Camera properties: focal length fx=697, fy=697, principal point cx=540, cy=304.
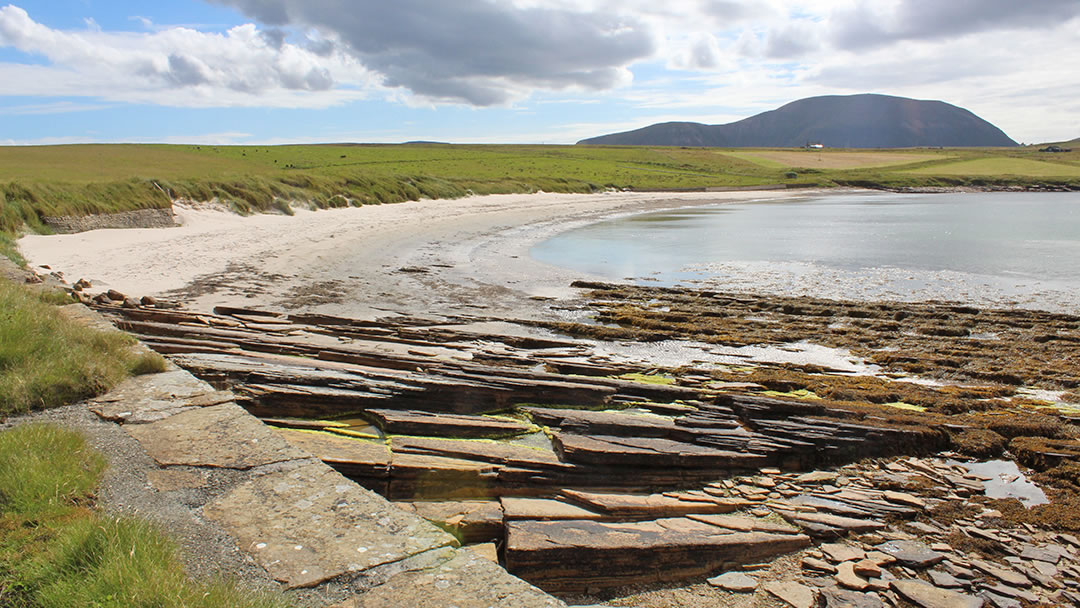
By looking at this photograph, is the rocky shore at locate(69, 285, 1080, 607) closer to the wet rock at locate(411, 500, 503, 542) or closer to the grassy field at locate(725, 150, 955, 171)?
the wet rock at locate(411, 500, 503, 542)

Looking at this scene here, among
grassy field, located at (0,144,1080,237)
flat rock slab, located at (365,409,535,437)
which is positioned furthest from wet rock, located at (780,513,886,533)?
grassy field, located at (0,144,1080,237)

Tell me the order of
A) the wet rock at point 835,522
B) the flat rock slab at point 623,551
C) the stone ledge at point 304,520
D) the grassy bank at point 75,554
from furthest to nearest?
the wet rock at point 835,522, the flat rock slab at point 623,551, the stone ledge at point 304,520, the grassy bank at point 75,554

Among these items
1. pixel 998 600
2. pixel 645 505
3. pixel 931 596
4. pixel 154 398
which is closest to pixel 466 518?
pixel 645 505

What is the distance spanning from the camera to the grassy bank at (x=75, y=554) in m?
2.83

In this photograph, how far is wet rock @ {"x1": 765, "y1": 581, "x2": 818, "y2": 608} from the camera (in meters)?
4.70

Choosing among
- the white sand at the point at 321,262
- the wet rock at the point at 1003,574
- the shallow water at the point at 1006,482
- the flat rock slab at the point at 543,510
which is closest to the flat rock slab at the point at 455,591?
the flat rock slab at the point at 543,510

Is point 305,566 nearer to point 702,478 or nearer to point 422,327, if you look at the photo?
point 702,478

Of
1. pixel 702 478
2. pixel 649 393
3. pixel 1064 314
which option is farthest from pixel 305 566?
pixel 1064 314

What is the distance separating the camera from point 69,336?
6395mm

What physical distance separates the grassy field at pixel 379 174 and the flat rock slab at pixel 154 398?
1839 cm

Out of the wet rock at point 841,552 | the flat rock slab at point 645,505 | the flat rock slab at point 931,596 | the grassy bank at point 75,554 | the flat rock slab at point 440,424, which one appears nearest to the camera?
the grassy bank at point 75,554

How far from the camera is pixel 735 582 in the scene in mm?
4871

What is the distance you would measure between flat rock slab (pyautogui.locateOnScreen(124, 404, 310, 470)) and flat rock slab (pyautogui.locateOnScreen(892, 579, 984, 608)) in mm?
4281

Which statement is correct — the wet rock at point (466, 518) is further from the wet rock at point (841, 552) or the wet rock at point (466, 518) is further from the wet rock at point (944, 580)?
the wet rock at point (944, 580)
